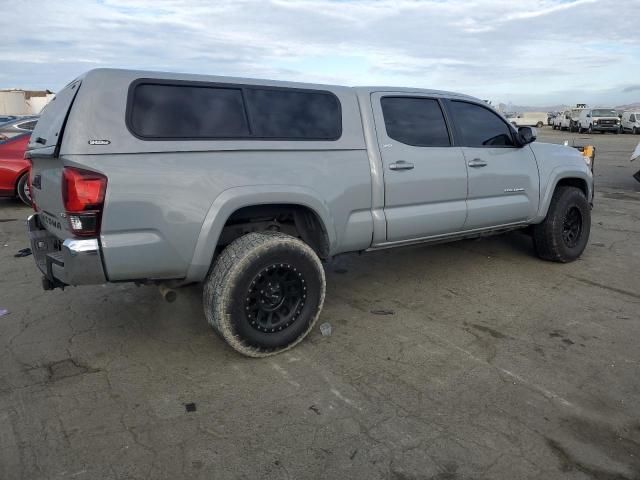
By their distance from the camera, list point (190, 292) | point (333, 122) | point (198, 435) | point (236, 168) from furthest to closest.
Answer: point (190, 292)
point (333, 122)
point (236, 168)
point (198, 435)

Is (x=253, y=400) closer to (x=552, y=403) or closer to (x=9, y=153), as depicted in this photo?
(x=552, y=403)

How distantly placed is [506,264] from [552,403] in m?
3.01

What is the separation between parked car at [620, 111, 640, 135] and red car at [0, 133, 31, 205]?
1516 inches

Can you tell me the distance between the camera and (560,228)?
18.9 feet

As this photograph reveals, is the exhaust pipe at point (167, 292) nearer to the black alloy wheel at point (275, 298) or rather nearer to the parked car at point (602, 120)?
the black alloy wheel at point (275, 298)

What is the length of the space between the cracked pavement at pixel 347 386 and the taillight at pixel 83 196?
1089mm

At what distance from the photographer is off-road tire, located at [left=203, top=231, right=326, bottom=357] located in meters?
3.44

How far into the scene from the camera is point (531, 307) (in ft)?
15.3

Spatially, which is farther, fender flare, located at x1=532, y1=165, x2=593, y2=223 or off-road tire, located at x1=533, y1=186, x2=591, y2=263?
off-road tire, located at x1=533, y1=186, x2=591, y2=263

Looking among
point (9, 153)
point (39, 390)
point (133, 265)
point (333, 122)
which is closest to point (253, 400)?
point (133, 265)

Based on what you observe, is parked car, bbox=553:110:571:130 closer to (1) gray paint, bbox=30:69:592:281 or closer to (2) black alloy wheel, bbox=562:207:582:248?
(2) black alloy wheel, bbox=562:207:582:248

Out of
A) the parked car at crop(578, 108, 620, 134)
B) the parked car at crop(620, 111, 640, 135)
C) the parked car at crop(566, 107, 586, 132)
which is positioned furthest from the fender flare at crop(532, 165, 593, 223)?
the parked car at crop(566, 107, 586, 132)

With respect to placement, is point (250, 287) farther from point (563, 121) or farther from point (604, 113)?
point (563, 121)

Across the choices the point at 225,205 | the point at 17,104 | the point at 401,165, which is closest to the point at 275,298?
the point at 225,205
